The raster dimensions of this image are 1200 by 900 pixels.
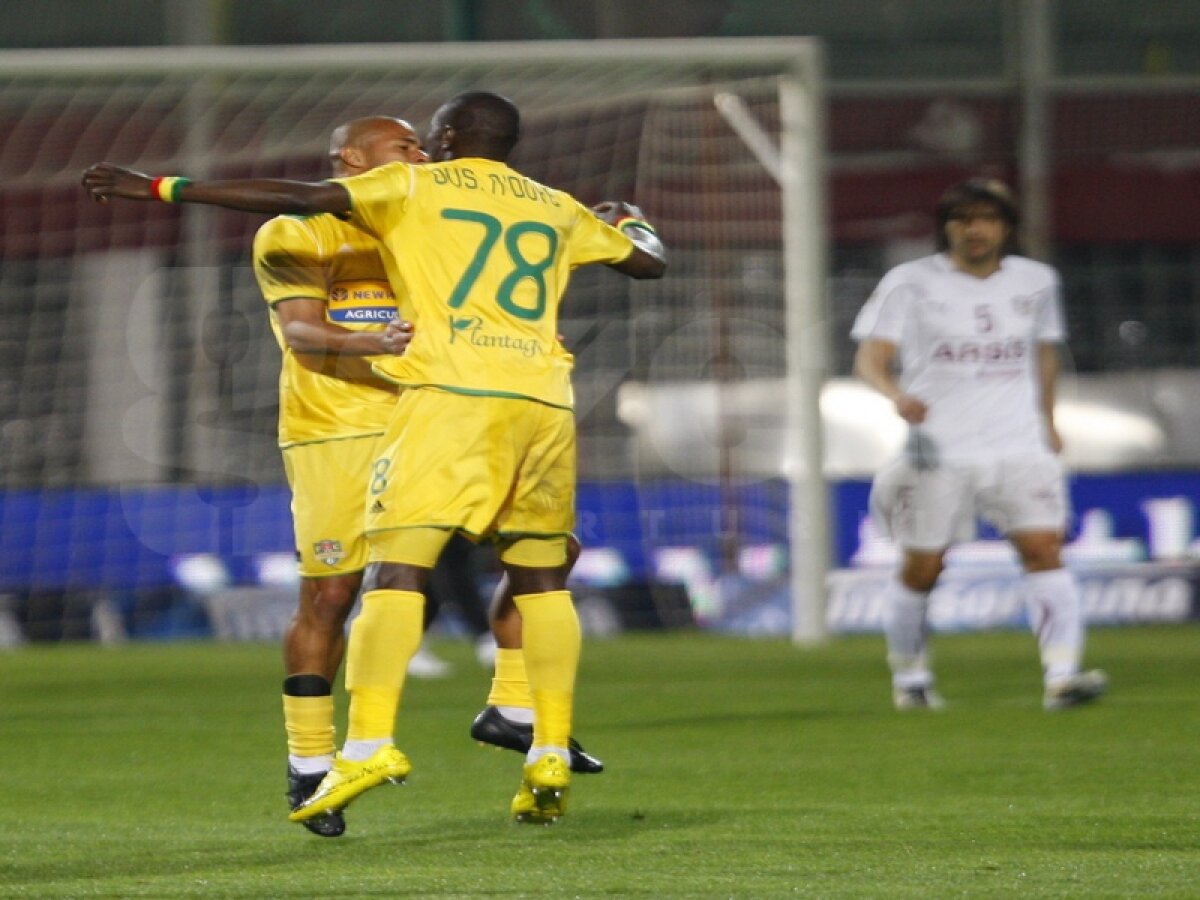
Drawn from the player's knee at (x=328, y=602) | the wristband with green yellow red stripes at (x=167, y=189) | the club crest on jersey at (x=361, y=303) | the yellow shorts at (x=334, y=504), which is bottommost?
the player's knee at (x=328, y=602)

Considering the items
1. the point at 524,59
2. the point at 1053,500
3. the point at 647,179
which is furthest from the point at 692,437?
the point at 1053,500

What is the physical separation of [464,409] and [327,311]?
2.85 ft

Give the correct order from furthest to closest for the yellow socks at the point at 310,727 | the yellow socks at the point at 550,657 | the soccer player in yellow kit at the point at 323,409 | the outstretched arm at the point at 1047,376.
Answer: the outstretched arm at the point at 1047,376 < the soccer player in yellow kit at the point at 323,409 < the yellow socks at the point at 310,727 < the yellow socks at the point at 550,657

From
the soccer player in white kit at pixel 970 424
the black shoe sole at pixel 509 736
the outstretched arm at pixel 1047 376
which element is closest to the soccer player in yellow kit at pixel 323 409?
the black shoe sole at pixel 509 736

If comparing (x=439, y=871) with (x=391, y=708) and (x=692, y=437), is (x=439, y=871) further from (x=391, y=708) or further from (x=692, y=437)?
(x=692, y=437)

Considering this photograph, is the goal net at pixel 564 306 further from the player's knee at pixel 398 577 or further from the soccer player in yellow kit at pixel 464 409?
the player's knee at pixel 398 577

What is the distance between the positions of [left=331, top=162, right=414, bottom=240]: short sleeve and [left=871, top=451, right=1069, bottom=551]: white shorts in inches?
146

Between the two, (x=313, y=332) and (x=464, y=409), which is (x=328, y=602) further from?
(x=464, y=409)

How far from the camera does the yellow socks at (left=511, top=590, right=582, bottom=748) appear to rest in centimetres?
548

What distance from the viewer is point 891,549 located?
13.9 m

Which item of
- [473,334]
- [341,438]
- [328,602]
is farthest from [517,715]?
[473,334]

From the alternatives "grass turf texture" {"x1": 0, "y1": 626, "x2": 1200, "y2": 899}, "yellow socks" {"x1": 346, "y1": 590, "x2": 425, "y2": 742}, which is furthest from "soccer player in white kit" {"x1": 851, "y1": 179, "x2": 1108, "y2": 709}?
"yellow socks" {"x1": 346, "y1": 590, "x2": 425, "y2": 742}

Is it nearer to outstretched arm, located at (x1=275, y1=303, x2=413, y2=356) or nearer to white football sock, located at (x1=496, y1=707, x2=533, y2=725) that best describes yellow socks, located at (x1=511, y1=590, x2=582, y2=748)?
white football sock, located at (x1=496, y1=707, x2=533, y2=725)

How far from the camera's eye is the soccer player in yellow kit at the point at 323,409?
597 cm
